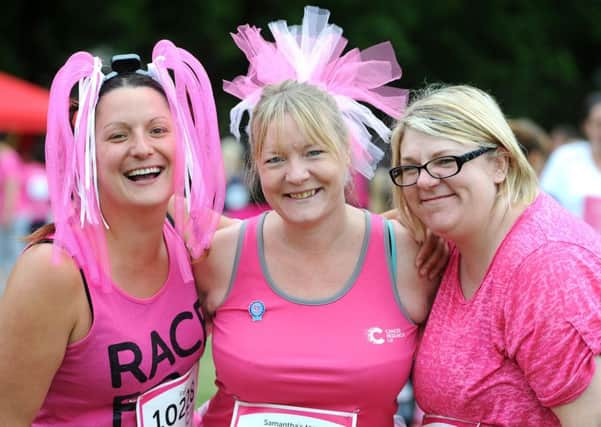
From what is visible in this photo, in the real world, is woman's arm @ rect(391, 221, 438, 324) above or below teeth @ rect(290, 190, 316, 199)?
below

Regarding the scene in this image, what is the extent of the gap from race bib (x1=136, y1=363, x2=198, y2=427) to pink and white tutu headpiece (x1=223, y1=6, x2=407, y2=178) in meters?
0.95

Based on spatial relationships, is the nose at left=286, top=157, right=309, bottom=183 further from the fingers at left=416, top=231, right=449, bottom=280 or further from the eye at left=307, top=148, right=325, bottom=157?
the fingers at left=416, top=231, right=449, bottom=280

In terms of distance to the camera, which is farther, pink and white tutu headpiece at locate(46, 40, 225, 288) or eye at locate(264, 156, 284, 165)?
eye at locate(264, 156, 284, 165)

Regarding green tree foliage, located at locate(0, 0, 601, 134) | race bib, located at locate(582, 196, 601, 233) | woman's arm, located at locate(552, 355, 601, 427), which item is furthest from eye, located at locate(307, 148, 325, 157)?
green tree foliage, located at locate(0, 0, 601, 134)

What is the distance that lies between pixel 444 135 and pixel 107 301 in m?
1.18

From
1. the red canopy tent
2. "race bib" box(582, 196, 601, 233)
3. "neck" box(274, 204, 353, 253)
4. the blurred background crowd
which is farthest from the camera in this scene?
the blurred background crowd

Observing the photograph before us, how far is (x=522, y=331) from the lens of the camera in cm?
241

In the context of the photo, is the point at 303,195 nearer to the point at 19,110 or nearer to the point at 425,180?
the point at 425,180

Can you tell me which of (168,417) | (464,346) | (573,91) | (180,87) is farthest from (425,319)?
(573,91)

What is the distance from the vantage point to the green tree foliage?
14.6 meters

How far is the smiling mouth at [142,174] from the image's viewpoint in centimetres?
270

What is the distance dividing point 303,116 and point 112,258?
79cm

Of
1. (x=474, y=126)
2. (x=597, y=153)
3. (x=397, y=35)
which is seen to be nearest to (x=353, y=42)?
(x=397, y=35)

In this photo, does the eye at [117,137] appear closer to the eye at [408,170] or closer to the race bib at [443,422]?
the eye at [408,170]
